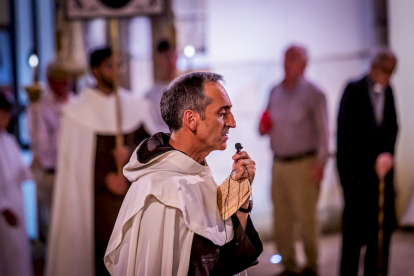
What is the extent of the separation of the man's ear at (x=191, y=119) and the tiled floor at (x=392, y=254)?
8.35 feet

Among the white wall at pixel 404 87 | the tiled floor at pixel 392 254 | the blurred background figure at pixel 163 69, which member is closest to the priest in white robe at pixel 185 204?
the tiled floor at pixel 392 254

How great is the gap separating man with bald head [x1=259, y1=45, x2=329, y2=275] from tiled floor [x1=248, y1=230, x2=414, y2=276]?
0.22 metres

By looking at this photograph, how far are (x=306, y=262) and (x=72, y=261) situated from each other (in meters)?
1.78

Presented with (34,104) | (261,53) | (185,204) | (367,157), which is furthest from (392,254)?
(185,204)

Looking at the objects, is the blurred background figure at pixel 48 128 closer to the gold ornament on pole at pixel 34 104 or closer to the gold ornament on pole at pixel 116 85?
the gold ornament on pole at pixel 34 104

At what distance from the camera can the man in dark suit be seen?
12.6 feet

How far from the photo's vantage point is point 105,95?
172 inches

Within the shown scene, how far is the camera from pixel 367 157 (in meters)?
3.86

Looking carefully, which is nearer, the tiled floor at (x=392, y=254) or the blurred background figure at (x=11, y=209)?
the blurred background figure at (x=11, y=209)

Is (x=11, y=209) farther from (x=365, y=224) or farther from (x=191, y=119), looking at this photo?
(x=191, y=119)

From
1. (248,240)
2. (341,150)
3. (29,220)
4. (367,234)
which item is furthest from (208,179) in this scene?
(29,220)

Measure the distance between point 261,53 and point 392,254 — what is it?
6.94 ft

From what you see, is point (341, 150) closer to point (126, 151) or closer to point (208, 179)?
point (126, 151)

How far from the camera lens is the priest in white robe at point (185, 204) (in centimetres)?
188
